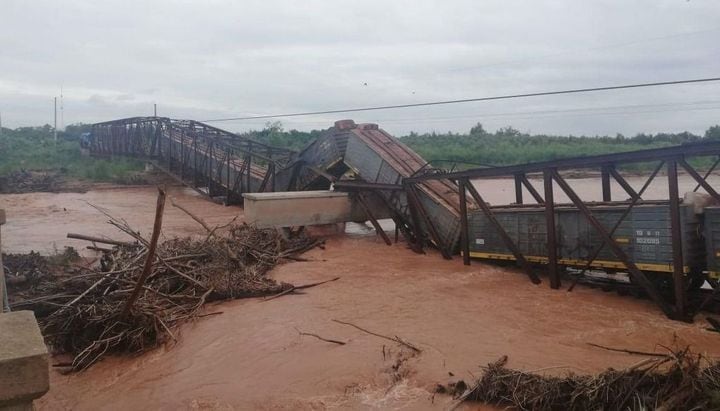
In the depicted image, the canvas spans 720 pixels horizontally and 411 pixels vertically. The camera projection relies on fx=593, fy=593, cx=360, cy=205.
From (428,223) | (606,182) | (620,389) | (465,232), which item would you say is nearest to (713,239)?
(606,182)

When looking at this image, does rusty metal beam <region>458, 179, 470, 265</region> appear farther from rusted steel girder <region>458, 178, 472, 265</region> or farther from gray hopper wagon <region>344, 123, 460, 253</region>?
gray hopper wagon <region>344, 123, 460, 253</region>

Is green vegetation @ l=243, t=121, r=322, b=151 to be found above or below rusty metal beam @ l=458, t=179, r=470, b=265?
above

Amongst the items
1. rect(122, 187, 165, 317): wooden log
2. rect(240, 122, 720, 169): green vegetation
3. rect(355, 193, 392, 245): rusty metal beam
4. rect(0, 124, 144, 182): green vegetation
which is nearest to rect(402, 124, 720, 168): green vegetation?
rect(240, 122, 720, 169): green vegetation

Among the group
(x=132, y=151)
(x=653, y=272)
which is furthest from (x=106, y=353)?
(x=132, y=151)

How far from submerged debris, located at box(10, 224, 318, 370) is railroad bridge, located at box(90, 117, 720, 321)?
4.83m

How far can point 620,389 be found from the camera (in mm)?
4812

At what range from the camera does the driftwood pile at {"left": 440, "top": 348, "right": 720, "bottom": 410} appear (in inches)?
173

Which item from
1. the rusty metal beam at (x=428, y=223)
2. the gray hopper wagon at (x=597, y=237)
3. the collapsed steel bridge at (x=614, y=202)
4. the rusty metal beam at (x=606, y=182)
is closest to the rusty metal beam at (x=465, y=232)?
the collapsed steel bridge at (x=614, y=202)

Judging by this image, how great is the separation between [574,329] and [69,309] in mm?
7329

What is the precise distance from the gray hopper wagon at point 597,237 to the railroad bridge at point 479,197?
2 cm

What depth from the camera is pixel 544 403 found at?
5.13 m

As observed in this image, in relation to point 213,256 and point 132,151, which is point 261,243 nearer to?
point 213,256

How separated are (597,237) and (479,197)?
2660 millimetres

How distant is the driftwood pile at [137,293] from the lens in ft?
27.3
